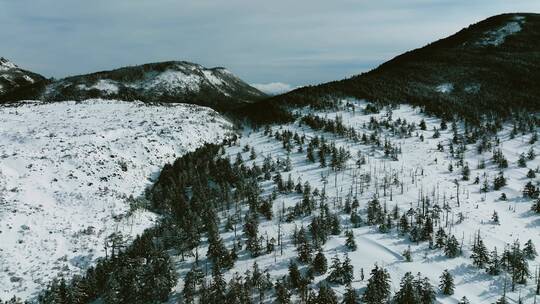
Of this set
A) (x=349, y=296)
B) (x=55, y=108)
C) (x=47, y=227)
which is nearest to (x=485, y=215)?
(x=349, y=296)

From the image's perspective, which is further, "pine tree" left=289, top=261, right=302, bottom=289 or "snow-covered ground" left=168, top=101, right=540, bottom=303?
"snow-covered ground" left=168, top=101, right=540, bottom=303

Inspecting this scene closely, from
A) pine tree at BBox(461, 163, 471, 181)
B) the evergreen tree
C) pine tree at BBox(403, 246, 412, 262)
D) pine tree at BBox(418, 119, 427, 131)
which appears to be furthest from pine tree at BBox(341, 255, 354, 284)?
pine tree at BBox(418, 119, 427, 131)

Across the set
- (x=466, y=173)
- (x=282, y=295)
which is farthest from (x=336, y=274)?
(x=466, y=173)

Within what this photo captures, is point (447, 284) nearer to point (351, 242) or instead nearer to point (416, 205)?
point (351, 242)

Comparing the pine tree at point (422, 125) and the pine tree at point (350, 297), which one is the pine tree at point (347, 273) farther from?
the pine tree at point (422, 125)

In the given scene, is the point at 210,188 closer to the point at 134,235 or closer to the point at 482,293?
the point at 134,235

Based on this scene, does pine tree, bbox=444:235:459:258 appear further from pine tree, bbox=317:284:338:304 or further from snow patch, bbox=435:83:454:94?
snow patch, bbox=435:83:454:94
